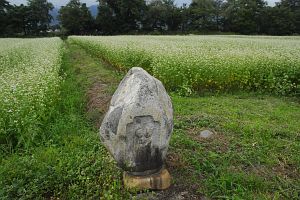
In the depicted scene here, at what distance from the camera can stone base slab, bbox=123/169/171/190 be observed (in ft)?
12.9

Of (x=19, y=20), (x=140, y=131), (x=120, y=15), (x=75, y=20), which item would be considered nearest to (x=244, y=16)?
(x=120, y=15)

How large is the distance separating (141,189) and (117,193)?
286mm

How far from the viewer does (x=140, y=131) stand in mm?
3793

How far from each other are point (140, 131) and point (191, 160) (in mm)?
1227

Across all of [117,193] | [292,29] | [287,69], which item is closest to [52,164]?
[117,193]

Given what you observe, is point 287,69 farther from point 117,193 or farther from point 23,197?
point 23,197

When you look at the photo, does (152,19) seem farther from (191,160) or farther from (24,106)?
(191,160)

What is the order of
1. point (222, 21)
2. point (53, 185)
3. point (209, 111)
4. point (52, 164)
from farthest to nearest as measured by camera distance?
point (222, 21), point (209, 111), point (52, 164), point (53, 185)

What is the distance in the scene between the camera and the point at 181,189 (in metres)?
4.06

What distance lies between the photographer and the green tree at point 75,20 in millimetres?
56906

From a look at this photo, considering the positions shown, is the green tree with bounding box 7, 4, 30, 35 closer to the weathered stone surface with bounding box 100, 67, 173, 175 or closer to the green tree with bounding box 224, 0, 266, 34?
the green tree with bounding box 224, 0, 266, 34

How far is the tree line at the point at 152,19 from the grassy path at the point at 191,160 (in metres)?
50.1

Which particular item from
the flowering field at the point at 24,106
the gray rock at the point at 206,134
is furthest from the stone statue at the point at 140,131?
the flowering field at the point at 24,106

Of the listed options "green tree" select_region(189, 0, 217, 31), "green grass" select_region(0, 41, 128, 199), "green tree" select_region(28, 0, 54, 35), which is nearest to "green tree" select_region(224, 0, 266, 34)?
Result: "green tree" select_region(189, 0, 217, 31)
